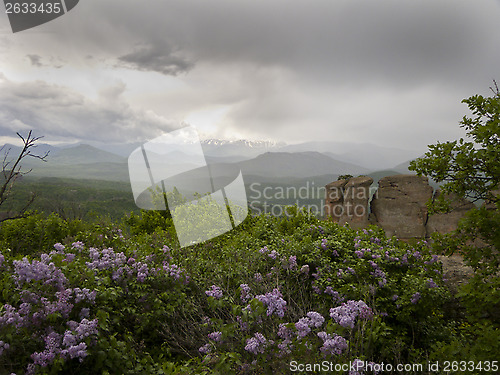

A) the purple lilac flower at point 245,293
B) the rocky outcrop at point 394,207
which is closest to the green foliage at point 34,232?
the purple lilac flower at point 245,293

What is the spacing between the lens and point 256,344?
268cm

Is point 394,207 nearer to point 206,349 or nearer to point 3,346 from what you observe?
point 206,349

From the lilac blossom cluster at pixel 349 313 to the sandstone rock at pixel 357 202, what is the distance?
15.2 meters

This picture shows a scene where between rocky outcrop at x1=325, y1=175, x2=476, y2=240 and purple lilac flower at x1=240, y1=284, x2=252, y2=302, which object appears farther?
rocky outcrop at x1=325, y1=175, x2=476, y2=240

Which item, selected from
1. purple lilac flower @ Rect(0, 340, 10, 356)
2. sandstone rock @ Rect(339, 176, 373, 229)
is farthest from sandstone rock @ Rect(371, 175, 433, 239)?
purple lilac flower @ Rect(0, 340, 10, 356)

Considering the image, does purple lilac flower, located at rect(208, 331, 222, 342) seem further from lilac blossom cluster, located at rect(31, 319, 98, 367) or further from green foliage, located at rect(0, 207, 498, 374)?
lilac blossom cluster, located at rect(31, 319, 98, 367)

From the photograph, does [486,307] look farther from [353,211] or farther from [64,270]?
[353,211]

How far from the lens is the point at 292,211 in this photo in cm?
1016

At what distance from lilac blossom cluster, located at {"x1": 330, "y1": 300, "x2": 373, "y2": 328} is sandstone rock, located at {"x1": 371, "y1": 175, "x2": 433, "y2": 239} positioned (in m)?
15.2

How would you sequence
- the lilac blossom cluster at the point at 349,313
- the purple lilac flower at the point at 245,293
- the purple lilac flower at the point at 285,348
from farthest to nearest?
the purple lilac flower at the point at 245,293
the lilac blossom cluster at the point at 349,313
the purple lilac flower at the point at 285,348

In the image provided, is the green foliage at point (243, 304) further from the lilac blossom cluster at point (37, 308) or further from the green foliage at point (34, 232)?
the green foliage at point (34, 232)

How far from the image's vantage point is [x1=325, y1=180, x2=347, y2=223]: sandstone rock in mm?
18844

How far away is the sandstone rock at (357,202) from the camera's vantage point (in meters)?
17.9

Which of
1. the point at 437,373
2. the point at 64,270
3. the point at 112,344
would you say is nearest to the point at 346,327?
the point at 437,373
